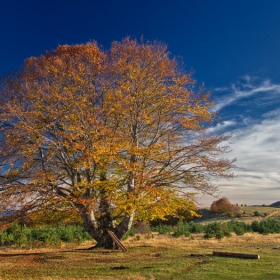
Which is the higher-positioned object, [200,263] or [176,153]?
[176,153]

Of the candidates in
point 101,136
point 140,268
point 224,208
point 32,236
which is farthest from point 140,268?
point 224,208

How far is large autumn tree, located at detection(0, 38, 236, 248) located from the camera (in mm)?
17047

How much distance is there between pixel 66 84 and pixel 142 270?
1165 cm

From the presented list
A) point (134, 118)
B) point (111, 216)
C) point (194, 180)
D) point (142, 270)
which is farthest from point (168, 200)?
point (142, 270)

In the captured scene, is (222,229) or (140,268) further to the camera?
(222,229)

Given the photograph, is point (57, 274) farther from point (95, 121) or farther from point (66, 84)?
point (66, 84)

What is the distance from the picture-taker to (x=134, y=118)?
Answer: 19.4 metres

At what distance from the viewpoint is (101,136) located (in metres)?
18.0

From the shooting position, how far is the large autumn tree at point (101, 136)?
671 inches

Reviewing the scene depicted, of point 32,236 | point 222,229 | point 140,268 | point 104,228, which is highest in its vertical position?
point 104,228

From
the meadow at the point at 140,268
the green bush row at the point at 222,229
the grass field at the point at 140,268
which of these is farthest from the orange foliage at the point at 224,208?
the grass field at the point at 140,268

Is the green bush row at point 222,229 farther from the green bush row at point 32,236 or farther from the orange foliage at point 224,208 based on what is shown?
the orange foliage at point 224,208

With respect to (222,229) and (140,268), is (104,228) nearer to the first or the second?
(140,268)

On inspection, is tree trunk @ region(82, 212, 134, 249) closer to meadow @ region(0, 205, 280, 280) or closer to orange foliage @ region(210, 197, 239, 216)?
meadow @ region(0, 205, 280, 280)
